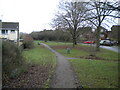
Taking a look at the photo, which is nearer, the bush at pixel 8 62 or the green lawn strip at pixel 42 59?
the bush at pixel 8 62

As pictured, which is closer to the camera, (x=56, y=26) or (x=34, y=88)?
(x=34, y=88)

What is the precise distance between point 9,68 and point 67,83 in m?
2.66

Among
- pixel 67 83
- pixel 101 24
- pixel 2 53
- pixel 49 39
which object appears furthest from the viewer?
pixel 49 39

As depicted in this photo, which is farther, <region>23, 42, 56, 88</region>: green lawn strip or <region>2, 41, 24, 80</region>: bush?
<region>23, 42, 56, 88</region>: green lawn strip

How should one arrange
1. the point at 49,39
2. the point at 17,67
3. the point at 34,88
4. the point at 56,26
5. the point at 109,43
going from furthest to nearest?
the point at 49,39 → the point at 109,43 → the point at 56,26 → the point at 17,67 → the point at 34,88

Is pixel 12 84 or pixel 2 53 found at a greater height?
pixel 2 53

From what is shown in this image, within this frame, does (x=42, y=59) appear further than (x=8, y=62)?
Yes

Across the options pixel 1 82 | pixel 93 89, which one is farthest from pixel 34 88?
pixel 93 89

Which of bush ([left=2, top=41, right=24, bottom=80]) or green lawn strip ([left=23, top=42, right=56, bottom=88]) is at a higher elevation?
bush ([left=2, top=41, right=24, bottom=80])

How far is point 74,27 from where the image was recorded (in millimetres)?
24891

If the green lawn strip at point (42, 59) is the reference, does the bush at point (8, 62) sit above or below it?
above

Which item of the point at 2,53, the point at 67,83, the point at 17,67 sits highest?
the point at 2,53

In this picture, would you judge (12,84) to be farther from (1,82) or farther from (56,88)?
(56,88)

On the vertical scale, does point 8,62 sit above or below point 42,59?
above
